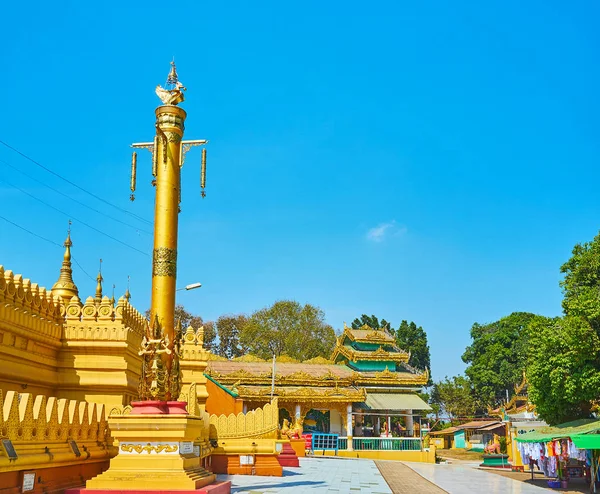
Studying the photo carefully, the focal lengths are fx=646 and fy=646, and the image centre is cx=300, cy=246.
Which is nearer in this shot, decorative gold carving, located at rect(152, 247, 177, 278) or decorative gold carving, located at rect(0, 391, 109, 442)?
decorative gold carving, located at rect(0, 391, 109, 442)

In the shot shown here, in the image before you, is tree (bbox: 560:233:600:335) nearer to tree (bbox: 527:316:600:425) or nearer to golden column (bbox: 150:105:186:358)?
tree (bbox: 527:316:600:425)

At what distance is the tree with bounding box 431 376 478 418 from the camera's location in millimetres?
67938

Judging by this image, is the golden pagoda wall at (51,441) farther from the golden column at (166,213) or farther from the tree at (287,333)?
the tree at (287,333)

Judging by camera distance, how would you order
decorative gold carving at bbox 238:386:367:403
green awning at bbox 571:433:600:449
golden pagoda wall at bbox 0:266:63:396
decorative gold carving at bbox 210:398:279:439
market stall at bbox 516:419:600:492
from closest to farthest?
1. golden pagoda wall at bbox 0:266:63:396
2. green awning at bbox 571:433:600:449
3. market stall at bbox 516:419:600:492
4. decorative gold carving at bbox 210:398:279:439
5. decorative gold carving at bbox 238:386:367:403

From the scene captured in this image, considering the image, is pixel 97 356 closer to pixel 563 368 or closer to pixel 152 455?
pixel 152 455

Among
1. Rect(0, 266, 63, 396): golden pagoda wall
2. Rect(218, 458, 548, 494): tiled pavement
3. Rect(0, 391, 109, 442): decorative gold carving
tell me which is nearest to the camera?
Rect(0, 391, 109, 442): decorative gold carving

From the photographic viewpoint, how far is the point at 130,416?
11.2m

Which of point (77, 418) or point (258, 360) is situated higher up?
point (258, 360)

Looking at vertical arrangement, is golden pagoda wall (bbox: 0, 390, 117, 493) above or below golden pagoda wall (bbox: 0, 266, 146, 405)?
below

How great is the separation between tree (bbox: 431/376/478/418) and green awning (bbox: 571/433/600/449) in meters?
51.4

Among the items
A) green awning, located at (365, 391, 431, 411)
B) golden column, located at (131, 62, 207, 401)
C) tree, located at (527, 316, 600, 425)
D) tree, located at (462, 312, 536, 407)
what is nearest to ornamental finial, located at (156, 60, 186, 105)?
golden column, located at (131, 62, 207, 401)

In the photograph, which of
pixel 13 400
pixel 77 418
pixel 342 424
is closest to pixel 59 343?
pixel 77 418

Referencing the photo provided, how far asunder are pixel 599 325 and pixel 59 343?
16229mm

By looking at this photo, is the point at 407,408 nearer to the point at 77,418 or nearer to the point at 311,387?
the point at 311,387
